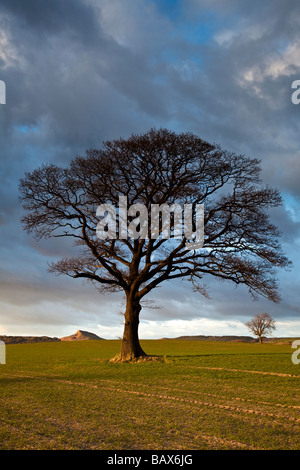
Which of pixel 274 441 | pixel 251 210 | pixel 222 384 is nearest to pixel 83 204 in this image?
pixel 251 210

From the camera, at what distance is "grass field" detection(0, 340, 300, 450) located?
740 cm

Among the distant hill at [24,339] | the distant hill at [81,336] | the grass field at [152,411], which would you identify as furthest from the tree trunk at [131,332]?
the distant hill at [81,336]

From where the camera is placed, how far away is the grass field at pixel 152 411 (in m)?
7.40

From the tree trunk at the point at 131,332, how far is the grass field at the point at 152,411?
7.47 m

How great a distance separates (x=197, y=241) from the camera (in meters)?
26.1

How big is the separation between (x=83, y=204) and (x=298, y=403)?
66.8 feet

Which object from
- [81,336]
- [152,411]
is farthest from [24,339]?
[152,411]

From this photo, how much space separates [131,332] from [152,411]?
54.7ft

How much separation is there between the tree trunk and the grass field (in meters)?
7.47

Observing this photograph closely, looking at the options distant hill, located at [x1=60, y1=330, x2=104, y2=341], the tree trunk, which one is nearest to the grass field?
the tree trunk

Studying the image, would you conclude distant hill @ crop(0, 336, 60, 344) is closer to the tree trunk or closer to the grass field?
the tree trunk

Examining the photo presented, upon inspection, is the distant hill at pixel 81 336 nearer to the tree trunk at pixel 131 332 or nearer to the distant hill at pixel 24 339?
the distant hill at pixel 24 339

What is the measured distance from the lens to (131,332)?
26.7m
